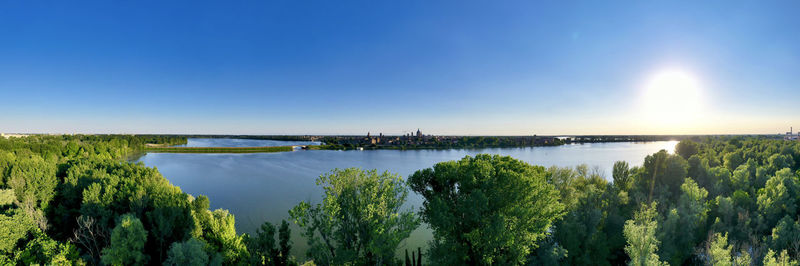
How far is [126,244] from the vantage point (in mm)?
17344

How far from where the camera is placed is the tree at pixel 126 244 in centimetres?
1705

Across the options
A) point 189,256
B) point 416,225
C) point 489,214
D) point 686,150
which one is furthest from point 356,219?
point 686,150

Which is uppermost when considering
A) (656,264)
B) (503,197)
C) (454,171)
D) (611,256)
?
(454,171)

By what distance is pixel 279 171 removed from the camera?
238ft

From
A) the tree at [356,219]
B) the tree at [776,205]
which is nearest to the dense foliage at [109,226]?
the tree at [356,219]

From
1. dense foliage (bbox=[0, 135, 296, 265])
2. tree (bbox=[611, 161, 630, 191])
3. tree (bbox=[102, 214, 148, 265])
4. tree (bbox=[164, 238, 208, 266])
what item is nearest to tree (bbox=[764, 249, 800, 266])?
dense foliage (bbox=[0, 135, 296, 265])

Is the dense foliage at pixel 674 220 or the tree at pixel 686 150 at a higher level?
the tree at pixel 686 150

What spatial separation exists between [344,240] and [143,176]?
1135 inches

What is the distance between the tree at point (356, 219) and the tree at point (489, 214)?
245 centimetres

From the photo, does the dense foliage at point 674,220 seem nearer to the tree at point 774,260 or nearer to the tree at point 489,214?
the tree at point 774,260

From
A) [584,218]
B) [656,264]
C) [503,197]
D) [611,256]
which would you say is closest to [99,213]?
[503,197]

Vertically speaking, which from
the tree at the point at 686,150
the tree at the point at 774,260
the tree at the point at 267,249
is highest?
the tree at the point at 686,150

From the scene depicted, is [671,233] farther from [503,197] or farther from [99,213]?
[99,213]

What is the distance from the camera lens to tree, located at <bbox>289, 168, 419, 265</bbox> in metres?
17.5
